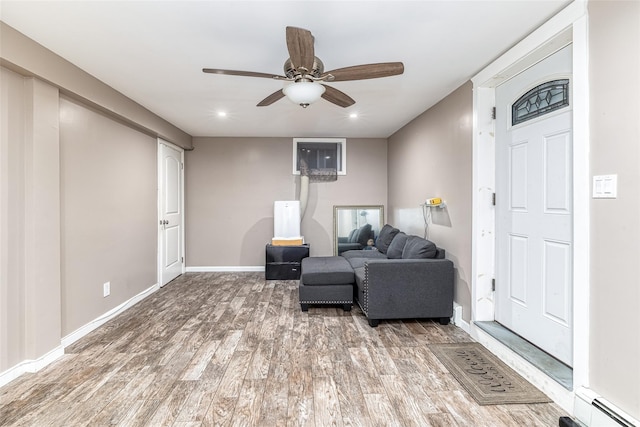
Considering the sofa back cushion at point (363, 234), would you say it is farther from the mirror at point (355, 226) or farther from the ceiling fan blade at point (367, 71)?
the ceiling fan blade at point (367, 71)

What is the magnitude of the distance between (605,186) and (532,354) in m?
1.26

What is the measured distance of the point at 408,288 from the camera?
2.99 metres

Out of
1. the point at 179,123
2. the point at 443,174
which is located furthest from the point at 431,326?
the point at 179,123

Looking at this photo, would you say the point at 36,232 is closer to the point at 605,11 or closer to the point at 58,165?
the point at 58,165

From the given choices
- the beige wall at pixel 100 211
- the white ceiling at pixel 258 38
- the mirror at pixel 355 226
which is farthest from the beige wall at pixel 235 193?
the white ceiling at pixel 258 38

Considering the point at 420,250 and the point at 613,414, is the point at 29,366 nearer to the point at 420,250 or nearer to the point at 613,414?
the point at 420,250

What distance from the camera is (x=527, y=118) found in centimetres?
234

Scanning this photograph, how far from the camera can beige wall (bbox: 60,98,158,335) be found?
2693 millimetres

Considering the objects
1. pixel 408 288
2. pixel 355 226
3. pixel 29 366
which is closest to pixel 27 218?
pixel 29 366

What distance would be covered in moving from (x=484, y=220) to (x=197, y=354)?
2.66 metres

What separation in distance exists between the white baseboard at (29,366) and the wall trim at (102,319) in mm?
167

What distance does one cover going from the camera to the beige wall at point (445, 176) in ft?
9.61

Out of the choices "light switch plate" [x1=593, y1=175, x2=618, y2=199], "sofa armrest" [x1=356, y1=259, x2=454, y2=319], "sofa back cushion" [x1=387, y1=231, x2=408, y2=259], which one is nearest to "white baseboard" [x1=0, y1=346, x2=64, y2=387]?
"sofa armrest" [x1=356, y1=259, x2=454, y2=319]

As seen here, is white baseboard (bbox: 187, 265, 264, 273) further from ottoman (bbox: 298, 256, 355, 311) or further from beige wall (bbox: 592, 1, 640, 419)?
beige wall (bbox: 592, 1, 640, 419)
